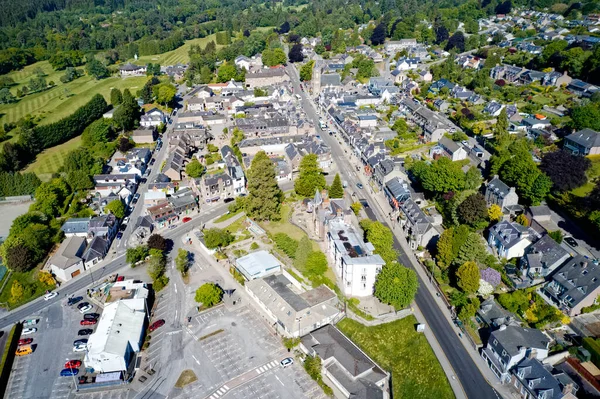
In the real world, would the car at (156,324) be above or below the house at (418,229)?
below

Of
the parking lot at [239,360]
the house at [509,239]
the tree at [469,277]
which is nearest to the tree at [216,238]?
the parking lot at [239,360]

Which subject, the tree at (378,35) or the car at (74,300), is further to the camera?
the tree at (378,35)

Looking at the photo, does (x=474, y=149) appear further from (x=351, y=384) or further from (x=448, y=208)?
(x=351, y=384)

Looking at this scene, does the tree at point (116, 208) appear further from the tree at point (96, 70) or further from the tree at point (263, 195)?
the tree at point (96, 70)

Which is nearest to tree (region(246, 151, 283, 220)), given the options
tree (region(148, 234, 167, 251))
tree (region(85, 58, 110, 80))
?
tree (region(148, 234, 167, 251))

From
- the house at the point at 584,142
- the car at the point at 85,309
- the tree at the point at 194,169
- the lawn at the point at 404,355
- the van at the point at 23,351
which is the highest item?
the house at the point at 584,142

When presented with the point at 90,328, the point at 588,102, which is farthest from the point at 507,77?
the point at 90,328

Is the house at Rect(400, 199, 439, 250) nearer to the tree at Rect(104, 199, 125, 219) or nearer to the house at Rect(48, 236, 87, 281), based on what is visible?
the tree at Rect(104, 199, 125, 219)

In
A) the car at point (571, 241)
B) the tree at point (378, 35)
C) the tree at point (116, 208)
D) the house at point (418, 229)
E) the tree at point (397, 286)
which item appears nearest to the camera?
the tree at point (397, 286)
